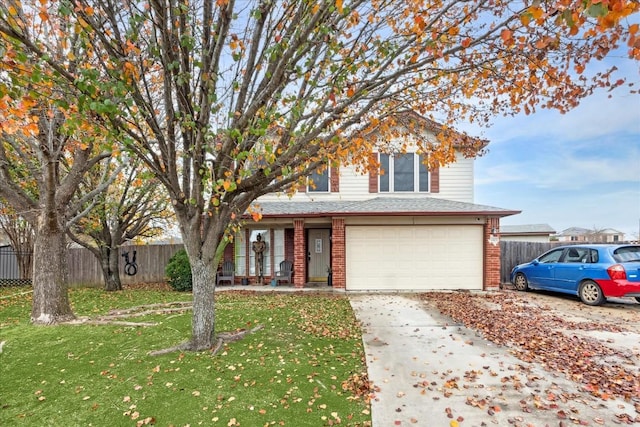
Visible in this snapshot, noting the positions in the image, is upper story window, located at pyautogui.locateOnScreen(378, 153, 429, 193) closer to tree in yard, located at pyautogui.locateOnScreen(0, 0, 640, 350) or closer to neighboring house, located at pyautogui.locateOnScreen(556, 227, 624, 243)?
tree in yard, located at pyautogui.locateOnScreen(0, 0, 640, 350)

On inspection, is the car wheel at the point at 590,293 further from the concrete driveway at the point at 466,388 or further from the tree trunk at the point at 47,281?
the tree trunk at the point at 47,281

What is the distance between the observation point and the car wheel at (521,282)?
36.3ft

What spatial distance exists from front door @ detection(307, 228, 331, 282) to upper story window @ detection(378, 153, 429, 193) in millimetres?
2999

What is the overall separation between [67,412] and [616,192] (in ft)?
102

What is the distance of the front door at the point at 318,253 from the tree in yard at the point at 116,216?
5517 mm

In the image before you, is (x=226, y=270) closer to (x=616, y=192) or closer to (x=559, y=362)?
(x=559, y=362)

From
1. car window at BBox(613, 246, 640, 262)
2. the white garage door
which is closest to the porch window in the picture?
the white garage door

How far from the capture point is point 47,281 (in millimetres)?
6836

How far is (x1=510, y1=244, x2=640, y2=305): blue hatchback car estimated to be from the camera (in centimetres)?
810

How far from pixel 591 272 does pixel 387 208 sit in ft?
18.4

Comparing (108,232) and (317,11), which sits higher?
(317,11)

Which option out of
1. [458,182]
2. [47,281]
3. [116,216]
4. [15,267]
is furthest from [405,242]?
[15,267]

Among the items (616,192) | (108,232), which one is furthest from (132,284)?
(616,192)

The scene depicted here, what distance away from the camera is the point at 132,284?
13789 millimetres
